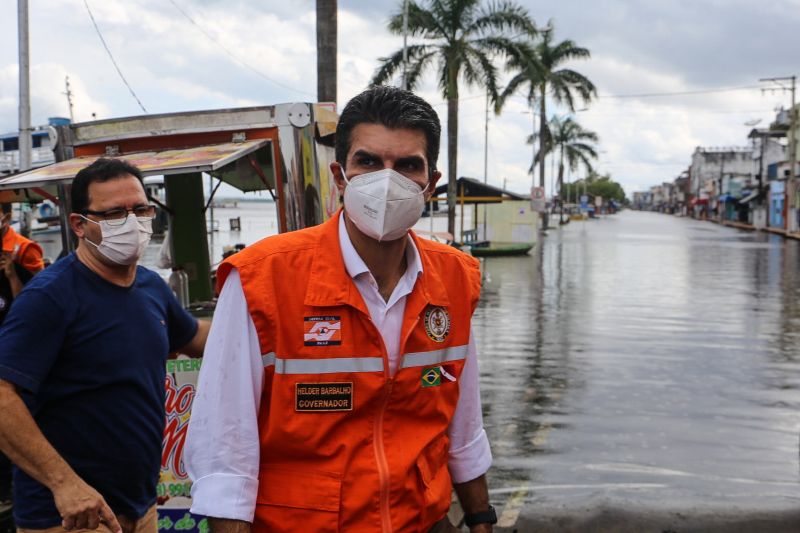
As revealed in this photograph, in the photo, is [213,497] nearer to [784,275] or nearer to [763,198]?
[784,275]

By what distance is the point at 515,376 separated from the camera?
10.1m

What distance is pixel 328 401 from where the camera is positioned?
1945 mm

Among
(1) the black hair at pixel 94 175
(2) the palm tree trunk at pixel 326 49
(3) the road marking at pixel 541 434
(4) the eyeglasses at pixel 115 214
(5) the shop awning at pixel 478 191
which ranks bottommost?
(3) the road marking at pixel 541 434

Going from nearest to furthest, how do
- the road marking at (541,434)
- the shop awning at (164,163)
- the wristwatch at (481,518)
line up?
the wristwatch at (481,518), the shop awning at (164,163), the road marking at (541,434)

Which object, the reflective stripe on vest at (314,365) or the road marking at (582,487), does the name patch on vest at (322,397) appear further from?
the road marking at (582,487)

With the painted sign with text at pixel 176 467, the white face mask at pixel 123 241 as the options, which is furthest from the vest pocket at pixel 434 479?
the painted sign with text at pixel 176 467

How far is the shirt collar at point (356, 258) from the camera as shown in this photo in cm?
207

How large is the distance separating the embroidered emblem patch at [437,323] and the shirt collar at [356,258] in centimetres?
11

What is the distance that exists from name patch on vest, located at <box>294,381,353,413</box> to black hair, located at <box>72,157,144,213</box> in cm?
157

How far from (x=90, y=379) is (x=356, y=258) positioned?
118 centimetres

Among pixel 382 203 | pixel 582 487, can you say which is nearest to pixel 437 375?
pixel 382 203

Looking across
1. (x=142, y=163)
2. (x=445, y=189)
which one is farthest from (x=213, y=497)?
(x=445, y=189)

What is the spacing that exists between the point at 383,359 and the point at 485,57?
2582 cm

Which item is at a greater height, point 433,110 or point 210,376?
point 433,110
